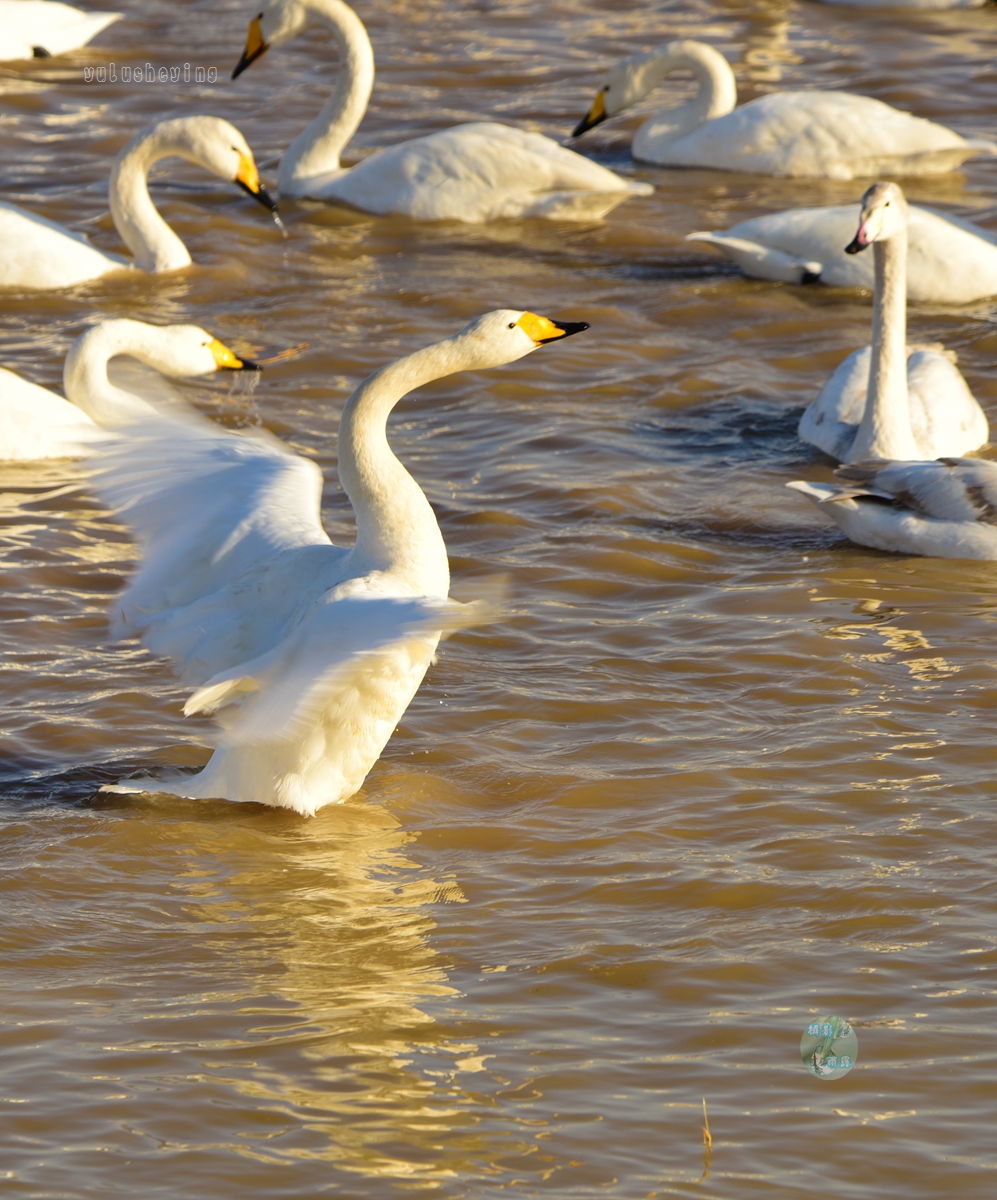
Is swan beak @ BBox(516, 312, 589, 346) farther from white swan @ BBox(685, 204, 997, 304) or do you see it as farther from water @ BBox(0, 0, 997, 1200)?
white swan @ BBox(685, 204, 997, 304)

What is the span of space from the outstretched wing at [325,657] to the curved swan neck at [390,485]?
25 centimetres

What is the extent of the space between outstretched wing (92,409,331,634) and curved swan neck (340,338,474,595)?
0.89 feet

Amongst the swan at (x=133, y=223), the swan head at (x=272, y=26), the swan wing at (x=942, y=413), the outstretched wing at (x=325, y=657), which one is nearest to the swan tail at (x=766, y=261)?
the swan wing at (x=942, y=413)

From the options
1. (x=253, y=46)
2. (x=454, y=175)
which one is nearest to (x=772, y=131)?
(x=454, y=175)

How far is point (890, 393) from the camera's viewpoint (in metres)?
8.02

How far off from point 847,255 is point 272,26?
562 cm

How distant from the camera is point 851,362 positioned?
881 centimetres

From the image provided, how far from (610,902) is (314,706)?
1140 mm

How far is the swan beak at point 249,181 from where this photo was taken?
1163cm

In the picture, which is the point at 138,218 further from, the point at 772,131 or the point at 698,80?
the point at 698,80

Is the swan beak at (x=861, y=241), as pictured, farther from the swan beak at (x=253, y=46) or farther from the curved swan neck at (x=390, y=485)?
the swan beak at (x=253, y=46)

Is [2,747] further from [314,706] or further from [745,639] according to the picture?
[745,639]

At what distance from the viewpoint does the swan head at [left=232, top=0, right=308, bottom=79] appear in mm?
13484

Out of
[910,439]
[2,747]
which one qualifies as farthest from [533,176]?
[2,747]
